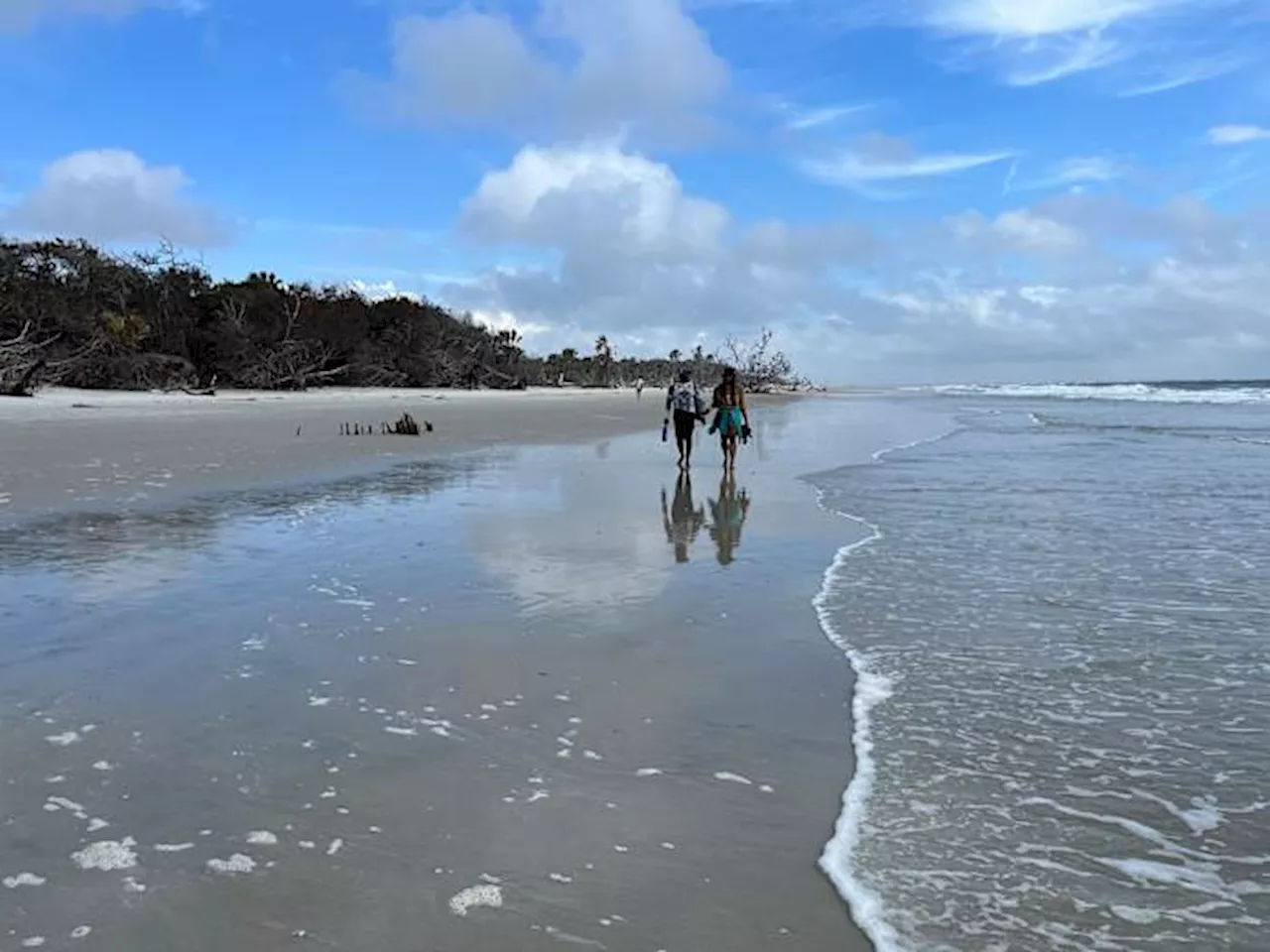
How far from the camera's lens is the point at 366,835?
3076 mm

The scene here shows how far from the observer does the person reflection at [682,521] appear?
8766mm

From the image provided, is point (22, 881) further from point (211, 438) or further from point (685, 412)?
point (211, 438)

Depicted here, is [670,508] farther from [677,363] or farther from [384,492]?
[677,363]

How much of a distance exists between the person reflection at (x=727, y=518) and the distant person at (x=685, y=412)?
1693mm

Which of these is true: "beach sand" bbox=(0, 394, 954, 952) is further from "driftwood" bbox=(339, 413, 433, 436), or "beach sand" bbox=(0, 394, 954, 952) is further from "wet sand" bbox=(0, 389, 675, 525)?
"driftwood" bbox=(339, 413, 433, 436)

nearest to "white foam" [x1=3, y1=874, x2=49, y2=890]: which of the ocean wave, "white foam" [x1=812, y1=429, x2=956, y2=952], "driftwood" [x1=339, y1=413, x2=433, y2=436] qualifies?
"white foam" [x1=812, y1=429, x2=956, y2=952]

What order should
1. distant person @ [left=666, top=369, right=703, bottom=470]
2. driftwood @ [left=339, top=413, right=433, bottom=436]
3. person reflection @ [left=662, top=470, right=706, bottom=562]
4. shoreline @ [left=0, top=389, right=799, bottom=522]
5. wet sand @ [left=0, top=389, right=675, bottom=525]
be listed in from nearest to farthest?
person reflection @ [left=662, top=470, right=706, bottom=562], shoreline @ [left=0, top=389, right=799, bottom=522], wet sand @ [left=0, top=389, right=675, bottom=525], distant person @ [left=666, top=369, right=703, bottom=470], driftwood @ [left=339, top=413, right=433, bottom=436]

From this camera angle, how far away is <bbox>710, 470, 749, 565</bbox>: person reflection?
337 inches

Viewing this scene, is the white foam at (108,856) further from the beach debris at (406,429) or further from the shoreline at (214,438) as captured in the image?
the beach debris at (406,429)

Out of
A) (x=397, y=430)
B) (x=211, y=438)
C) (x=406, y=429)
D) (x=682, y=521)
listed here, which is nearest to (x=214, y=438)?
(x=211, y=438)

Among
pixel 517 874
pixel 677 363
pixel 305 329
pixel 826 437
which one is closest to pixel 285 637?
pixel 517 874

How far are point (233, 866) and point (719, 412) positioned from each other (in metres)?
13.3

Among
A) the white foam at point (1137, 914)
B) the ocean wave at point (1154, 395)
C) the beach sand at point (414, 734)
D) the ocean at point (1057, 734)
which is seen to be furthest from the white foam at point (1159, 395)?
the white foam at point (1137, 914)

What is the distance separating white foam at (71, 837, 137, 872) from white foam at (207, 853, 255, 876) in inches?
9.1
